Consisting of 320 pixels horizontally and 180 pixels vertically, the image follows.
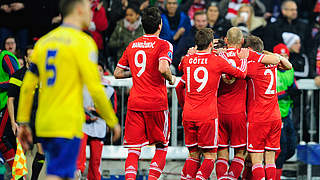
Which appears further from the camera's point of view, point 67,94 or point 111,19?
point 111,19

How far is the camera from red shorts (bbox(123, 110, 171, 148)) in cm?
1006

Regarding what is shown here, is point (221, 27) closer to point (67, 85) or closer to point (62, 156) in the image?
point (67, 85)

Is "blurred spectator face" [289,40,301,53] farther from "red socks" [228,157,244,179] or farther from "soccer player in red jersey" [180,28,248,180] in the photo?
"soccer player in red jersey" [180,28,248,180]

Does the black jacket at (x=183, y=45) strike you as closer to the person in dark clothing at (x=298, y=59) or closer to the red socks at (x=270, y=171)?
the person in dark clothing at (x=298, y=59)

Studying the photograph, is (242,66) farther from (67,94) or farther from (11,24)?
(11,24)

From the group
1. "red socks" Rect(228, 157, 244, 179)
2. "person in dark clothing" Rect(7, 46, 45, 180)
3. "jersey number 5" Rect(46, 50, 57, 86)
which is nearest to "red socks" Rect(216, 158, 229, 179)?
"red socks" Rect(228, 157, 244, 179)

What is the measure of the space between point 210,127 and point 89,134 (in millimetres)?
2212

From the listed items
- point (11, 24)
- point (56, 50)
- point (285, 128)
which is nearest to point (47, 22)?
point (11, 24)

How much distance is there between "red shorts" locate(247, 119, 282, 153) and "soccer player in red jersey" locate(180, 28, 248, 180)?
719mm

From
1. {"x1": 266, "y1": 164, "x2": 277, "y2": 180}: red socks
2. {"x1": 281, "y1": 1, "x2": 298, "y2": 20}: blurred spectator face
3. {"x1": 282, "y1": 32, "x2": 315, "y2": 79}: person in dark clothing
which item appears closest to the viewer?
{"x1": 266, "y1": 164, "x2": 277, "y2": 180}: red socks

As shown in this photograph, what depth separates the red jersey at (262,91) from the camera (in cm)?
1070

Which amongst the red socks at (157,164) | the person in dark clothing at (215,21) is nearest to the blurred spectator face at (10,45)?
the person in dark clothing at (215,21)

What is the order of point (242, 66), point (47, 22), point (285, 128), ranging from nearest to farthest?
1. point (242, 66)
2. point (285, 128)
3. point (47, 22)

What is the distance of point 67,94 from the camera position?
700cm
